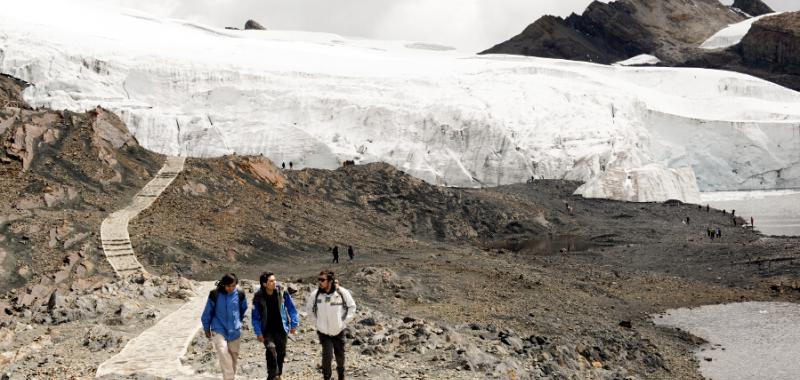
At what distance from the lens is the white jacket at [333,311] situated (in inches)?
366

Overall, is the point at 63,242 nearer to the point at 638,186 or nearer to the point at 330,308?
the point at 330,308

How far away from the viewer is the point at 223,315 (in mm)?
9406

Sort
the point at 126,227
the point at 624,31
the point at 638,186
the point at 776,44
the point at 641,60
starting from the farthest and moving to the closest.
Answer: the point at 624,31 → the point at 641,60 → the point at 776,44 → the point at 638,186 → the point at 126,227

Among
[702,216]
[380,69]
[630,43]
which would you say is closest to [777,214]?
[702,216]

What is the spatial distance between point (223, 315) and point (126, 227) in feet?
64.3

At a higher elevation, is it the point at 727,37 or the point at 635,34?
the point at 635,34

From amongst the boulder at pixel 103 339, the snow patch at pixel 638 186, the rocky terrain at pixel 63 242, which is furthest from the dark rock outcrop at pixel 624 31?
the boulder at pixel 103 339

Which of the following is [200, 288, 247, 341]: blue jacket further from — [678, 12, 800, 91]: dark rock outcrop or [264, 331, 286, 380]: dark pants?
[678, 12, 800, 91]: dark rock outcrop

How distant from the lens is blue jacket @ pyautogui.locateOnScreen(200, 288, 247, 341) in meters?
9.39

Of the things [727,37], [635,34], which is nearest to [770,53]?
[727,37]

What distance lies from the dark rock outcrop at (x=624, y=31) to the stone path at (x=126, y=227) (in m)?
105

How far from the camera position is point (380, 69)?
74.9 metres

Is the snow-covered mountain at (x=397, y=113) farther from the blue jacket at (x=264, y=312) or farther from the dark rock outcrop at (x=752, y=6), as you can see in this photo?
the dark rock outcrop at (x=752, y=6)

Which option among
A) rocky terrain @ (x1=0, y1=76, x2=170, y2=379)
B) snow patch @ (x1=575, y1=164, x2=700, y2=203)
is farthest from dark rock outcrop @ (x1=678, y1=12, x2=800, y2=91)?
rocky terrain @ (x1=0, y1=76, x2=170, y2=379)
